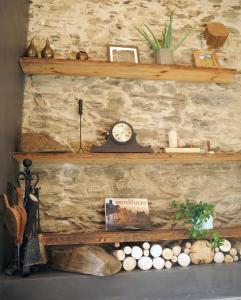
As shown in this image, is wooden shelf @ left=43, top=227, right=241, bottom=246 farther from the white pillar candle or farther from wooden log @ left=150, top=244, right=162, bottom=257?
the white pillar candle

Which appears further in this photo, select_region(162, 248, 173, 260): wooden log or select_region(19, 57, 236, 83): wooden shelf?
select_region(19, 57, 236, 83): wooden shelf

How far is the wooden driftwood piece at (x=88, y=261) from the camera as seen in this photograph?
6.37 feet

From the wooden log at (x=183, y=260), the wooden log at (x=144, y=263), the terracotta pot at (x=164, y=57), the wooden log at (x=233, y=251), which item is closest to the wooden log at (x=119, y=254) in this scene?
the wooden log at (x=144, y=263)

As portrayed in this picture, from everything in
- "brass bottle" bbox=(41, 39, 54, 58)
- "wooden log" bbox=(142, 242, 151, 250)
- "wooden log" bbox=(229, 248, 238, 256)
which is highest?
"brass bottle" bbox=(41, 39, 54, 58)

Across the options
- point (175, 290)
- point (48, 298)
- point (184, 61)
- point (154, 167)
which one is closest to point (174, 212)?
point (154, 167)

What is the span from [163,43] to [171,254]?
1859 mm

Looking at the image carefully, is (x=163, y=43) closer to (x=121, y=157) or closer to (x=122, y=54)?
(x=122, y=54)

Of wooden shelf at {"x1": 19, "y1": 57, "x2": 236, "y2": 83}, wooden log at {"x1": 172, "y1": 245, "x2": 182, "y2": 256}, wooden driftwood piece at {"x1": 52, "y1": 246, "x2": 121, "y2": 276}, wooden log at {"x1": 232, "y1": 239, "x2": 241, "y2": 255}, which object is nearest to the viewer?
wooden driftwood piece at {"x1": 52, "y1": 246, "x2": 121, "y2": 276}

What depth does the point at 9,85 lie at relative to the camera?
→ 2070mm

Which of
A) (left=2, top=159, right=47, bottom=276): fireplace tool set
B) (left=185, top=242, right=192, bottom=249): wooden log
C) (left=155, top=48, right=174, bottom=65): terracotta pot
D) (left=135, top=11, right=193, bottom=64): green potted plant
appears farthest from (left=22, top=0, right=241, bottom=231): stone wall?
(left=2, top=159, right=47, bottom=276): fireplace tool set

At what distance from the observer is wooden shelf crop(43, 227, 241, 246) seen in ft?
6.79

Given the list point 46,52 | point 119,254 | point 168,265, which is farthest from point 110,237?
point 46,52

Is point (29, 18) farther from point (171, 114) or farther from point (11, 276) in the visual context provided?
point (11, 276)

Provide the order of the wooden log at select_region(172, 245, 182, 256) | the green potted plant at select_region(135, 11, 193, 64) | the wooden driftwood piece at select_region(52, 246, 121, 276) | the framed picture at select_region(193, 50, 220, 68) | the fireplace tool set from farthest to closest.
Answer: the framed picture at select_region(193, 50, 220, 68) → the green potted plant at select_region(135, 11, 193, 64) → the wooden log at select_region(172, 245, 182, 256) → the wooden driftwood piece at select_region(52, 246, 121, 276) → the fireplace tool set
